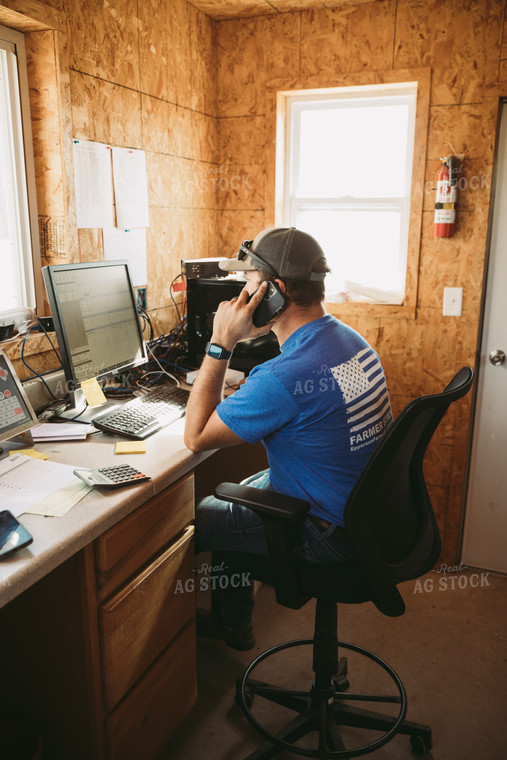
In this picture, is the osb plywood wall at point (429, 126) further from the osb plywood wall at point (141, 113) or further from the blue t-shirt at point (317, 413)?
the blue t-shirt at point (317, 413)

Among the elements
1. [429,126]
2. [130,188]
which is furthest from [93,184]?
[429,126]

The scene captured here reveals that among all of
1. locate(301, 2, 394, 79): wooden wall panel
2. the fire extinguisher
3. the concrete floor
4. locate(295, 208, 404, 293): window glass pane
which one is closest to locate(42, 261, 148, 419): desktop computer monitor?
the concrete floor

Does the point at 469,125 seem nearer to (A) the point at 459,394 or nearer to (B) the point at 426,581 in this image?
(A) the point at 459,394

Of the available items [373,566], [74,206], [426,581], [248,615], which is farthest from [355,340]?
[426,581]

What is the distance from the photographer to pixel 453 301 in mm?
2889

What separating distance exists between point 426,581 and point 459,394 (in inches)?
70.0

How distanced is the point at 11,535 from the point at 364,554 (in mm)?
795

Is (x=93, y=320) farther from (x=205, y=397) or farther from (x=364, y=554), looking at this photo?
(x=364, y=554)

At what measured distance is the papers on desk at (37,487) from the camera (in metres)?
1.40

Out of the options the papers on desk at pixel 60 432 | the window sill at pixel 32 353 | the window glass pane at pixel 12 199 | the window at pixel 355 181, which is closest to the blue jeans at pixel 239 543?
the papers on desk at pixel 60 432

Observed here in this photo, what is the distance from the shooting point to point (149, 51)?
2627mm

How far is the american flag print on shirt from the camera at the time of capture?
1565mm

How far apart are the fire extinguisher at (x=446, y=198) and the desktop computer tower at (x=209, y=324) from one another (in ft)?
3.05

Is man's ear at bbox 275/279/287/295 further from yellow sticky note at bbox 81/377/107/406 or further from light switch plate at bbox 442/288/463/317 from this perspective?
light switch plate at bbox 442/288/463/317
